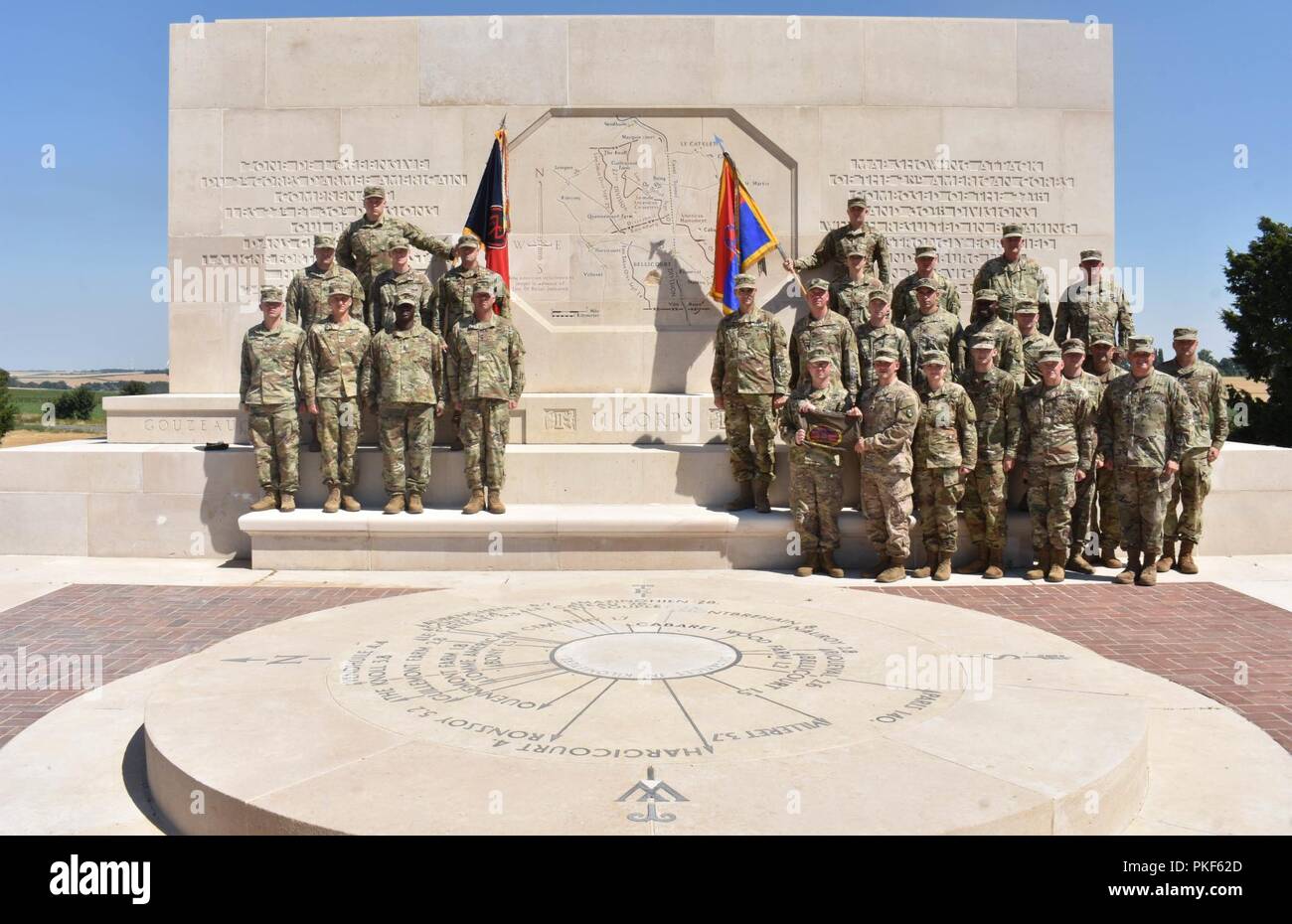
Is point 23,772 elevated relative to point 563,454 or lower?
lower

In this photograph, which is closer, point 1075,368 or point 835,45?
point 1075,368

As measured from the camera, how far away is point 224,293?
11.7 meters

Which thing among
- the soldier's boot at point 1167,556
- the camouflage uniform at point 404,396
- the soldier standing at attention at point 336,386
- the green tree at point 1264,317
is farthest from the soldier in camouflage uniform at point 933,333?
the green tree at point 1264,317

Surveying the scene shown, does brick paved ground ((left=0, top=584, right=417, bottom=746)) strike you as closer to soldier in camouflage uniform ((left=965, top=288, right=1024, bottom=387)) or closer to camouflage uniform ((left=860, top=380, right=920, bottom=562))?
camouflage uniform ((left=860, top=380, right=920, bottom=562))

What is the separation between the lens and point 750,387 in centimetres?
948

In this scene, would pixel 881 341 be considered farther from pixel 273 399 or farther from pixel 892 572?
pixel 273 399

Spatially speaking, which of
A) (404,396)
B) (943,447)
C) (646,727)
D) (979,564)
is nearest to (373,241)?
(404,396)

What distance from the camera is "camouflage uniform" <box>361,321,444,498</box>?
9508mm

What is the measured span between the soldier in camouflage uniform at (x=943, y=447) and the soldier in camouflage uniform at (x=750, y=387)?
131cm

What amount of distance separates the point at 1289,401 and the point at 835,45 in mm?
21016

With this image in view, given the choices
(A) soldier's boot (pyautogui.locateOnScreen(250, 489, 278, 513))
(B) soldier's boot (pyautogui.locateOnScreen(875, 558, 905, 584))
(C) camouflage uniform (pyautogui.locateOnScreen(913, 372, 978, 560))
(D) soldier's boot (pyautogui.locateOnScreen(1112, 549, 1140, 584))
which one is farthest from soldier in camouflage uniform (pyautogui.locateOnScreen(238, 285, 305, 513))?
(D) soldier's boot (pyautogui.locateOnScreen(1112, 549, 1140, 584))

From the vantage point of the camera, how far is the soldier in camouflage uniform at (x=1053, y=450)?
8672 mm
